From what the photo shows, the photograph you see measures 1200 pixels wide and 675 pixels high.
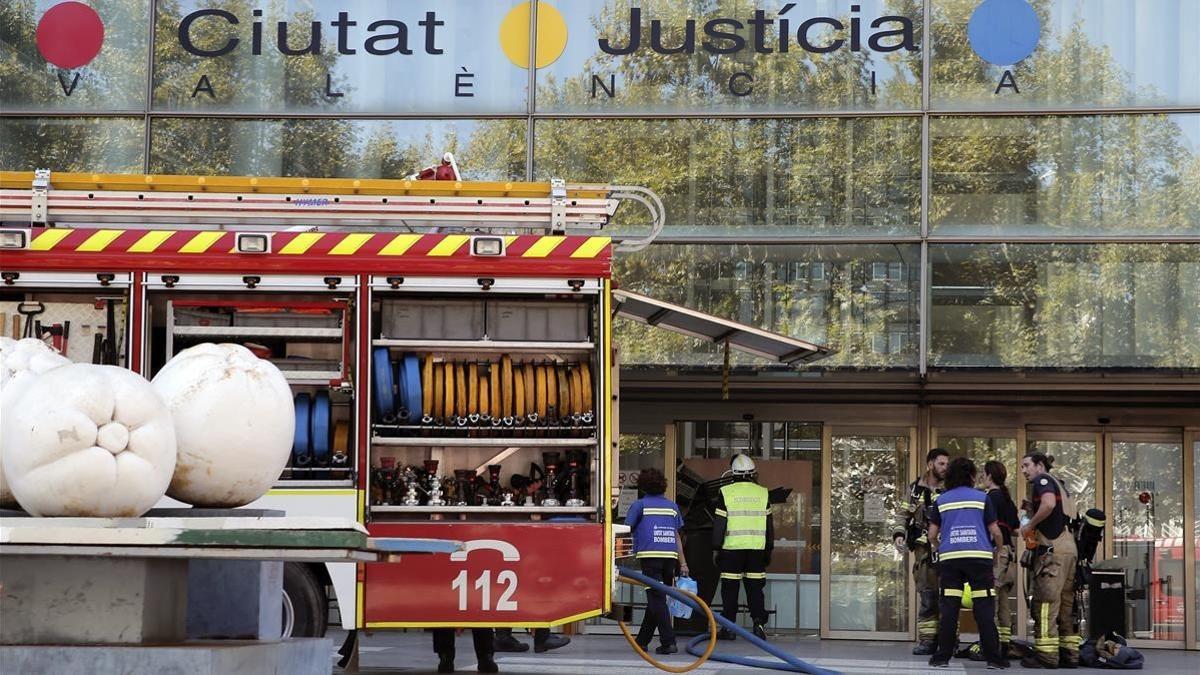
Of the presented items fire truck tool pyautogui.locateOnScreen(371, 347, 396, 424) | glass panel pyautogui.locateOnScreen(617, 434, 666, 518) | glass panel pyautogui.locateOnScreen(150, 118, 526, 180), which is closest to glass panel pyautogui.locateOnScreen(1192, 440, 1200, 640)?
glass panel pyautogui.locateOnScreen(617, 434, 666, 518)

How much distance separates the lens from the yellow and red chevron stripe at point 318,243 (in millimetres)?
10375

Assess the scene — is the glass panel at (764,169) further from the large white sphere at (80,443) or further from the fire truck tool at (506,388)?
the large white sphere at (80,443)

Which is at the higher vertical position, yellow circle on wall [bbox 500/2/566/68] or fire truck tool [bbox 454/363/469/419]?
yellow circle on wall [bbox 500/2/566/68]

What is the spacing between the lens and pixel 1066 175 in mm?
16250

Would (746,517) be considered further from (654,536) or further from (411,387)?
(411,387)

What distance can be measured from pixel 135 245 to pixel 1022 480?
30.8 feet

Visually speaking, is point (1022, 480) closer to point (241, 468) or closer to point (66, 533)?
point (241, 468)

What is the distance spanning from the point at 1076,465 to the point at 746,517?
343 centimetres

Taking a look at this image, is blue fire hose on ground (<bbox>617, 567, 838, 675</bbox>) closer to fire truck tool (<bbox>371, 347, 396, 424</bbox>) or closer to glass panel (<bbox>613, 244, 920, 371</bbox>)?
fire truck tool (<bbox>371, 347, 396, 424</bbox>)

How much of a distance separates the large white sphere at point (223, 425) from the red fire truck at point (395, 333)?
4077 millimetres

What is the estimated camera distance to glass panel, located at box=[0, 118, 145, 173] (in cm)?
1714

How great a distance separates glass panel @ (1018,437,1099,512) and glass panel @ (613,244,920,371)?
1759mm

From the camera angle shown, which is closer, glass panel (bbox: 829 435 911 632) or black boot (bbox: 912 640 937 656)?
black boot (bbox: 912 640 937 656)

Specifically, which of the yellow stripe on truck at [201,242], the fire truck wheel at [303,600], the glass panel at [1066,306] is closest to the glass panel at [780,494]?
the glass panel at [1066,306]
